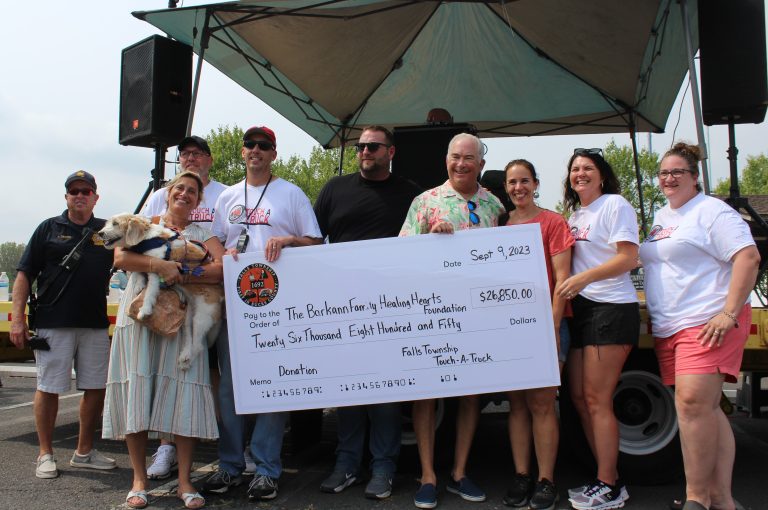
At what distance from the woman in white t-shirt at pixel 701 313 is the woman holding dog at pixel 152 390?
2.38 metres

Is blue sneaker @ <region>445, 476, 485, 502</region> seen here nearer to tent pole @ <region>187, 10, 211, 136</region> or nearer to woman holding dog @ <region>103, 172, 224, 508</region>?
woman holding dog @ <region>103, 172, 224, 508</region>

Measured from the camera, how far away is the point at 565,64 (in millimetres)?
7281

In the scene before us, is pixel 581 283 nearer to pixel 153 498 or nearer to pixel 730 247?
pixel 730 247

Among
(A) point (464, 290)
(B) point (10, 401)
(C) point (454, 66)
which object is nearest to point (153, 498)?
(A) point (464, 290)

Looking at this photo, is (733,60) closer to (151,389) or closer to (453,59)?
(453,59)

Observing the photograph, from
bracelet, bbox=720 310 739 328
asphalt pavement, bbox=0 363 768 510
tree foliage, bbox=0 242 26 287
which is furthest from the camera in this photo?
tree foliage, bbox=0 242 26 287

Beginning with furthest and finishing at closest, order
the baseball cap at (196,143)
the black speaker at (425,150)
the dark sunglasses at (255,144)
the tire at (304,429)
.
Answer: the black speaker at (425,150), the tire at (304,429), the baseball cap at (196,143), the dark sunglasses at (255,144)

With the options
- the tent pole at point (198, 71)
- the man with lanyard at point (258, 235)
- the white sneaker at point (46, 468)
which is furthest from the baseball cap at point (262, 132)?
the white sneaker at point (46, 468)

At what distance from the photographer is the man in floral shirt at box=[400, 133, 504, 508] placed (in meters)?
3.22

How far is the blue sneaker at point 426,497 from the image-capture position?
3105 mm

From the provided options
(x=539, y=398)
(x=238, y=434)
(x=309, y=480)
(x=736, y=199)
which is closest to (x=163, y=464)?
(x=238, y=434)

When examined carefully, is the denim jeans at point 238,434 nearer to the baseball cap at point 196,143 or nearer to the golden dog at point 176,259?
the golden dog at point 176,259

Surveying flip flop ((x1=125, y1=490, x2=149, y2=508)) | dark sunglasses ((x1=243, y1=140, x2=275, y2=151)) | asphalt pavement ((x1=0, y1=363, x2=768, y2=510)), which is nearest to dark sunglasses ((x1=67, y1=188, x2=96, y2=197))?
dark sunglasses ((x1=243, y1=140, x2=275, y2=151))

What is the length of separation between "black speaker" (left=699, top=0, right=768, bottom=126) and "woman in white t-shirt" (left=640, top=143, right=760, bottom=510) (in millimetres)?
1660
